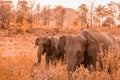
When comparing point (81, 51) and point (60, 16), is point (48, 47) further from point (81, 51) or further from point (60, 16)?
point (60, 16)

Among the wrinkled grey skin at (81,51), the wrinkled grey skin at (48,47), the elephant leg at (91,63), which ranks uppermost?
the wrinkled grey skin at (81,51)

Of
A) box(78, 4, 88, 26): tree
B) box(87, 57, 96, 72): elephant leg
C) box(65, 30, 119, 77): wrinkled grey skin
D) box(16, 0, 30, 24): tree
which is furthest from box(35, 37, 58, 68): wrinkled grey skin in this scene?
box(78, 4, 88, 26): tree

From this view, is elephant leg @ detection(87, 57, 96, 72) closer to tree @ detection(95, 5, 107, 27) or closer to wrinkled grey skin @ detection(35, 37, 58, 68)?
wrinkled grey skin @ detection(35, 37, 58, 68)

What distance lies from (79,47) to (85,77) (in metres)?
1.38

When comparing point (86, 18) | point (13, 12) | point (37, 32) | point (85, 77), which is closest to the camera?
point (85, 77)

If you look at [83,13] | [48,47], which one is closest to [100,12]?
[83,13]

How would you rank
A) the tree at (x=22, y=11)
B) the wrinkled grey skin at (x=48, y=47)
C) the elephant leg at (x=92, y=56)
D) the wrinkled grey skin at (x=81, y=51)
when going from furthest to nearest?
the tree at (x=22, y=11), the wrinkled grey skin at (x=48, y=47), the elephant leg at (x=92, y=56), the wrinkled grey skin at (x=81, y=51)

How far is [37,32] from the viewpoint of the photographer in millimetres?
50781

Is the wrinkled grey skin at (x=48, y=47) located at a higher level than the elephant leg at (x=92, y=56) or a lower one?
lower

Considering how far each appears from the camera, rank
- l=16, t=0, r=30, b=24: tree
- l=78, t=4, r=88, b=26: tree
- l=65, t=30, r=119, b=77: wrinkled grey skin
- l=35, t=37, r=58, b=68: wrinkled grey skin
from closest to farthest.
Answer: l=65, t=30, r=119, b=77: wrinkled grey skin
l=35, t=37, r=58, b=68: wrinkled grey skin
l=16, t=0, r=30, b=24: tree
l=78, t=4, r=88, b=26: tree

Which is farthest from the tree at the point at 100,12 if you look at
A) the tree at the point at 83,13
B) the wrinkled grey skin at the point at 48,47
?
the wrinkled grey skin at the point at 48,47

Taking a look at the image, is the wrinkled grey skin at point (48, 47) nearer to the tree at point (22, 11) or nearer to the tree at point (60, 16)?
the tree at point (22, 11)

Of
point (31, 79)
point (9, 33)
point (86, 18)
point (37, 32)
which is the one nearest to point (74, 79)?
point (31, 79)

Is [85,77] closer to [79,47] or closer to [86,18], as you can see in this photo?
[79,47]
